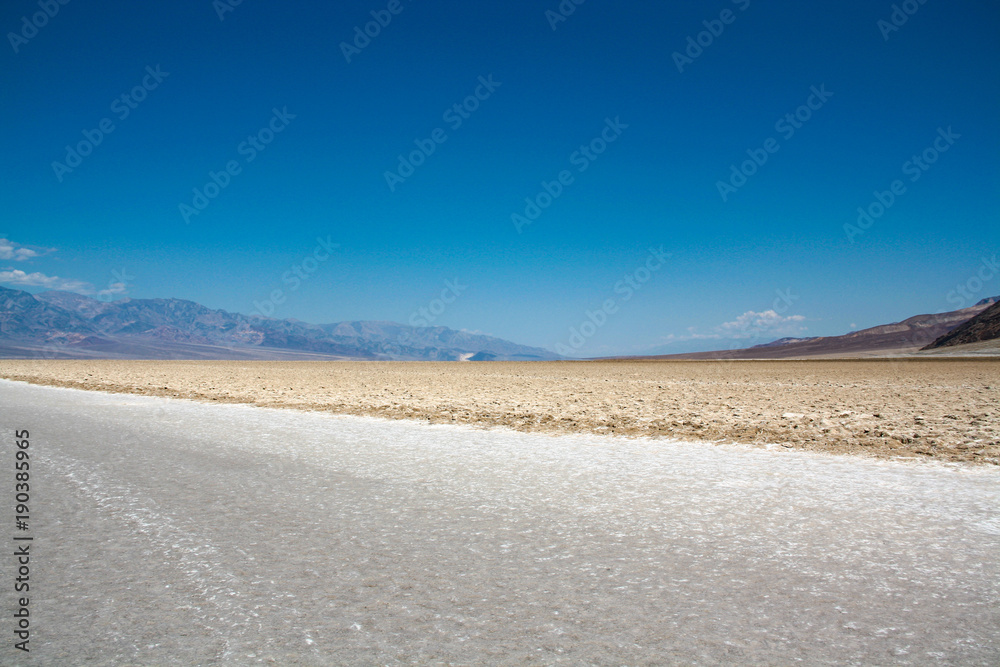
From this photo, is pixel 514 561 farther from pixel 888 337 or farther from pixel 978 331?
pixel 888 337

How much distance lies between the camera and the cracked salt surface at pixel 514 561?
335 cm

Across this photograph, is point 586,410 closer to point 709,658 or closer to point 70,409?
point 709,658

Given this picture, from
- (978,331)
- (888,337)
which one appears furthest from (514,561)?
(888,337)

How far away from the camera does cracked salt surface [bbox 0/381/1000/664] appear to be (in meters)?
3.35

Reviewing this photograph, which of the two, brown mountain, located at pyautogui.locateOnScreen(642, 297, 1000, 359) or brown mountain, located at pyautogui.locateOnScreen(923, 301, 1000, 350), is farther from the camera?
brown mountain, located at pyautogui.locateOnScreen(642, 297, 1000, 359)

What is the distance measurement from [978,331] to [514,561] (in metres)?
139

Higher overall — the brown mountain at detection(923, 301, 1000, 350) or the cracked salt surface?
the brown mountain at detection(923, 301, 1000, 350)

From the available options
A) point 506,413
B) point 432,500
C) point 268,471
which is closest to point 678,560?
point 432,500

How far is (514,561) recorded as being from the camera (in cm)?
464

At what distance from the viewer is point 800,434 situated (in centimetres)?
1173

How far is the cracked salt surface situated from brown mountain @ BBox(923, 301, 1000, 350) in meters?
128

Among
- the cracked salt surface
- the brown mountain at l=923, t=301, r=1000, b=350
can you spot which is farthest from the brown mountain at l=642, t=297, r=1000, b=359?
the cracked salt surface

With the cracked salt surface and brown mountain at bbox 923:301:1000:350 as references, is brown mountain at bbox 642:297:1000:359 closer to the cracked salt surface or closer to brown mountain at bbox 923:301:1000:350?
brown mountain at bbox 923:301:1000:350

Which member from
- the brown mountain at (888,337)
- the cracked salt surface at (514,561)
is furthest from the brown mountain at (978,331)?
the cracked salt surface at (514,561)
